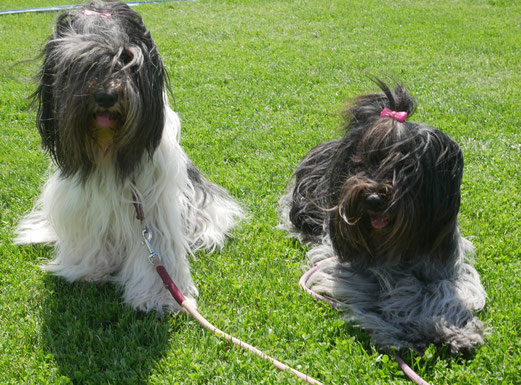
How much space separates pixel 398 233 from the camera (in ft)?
9.95

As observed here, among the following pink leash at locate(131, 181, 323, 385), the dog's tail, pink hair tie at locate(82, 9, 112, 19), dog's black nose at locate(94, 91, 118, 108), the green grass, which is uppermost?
pink hair tie at locate(82, 9, 112, 19)

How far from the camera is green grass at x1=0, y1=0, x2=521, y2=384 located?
2953 millimetres

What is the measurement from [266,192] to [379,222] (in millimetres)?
1960

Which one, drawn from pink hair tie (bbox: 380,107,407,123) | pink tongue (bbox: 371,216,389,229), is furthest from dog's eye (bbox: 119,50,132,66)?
pink tongue (bbox: 371,216,389,229)

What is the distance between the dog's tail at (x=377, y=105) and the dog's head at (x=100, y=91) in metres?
A: 1.20

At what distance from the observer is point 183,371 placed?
9.53 feet

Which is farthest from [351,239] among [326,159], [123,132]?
[123,132]

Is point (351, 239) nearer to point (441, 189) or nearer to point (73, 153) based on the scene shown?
point (441, 189)

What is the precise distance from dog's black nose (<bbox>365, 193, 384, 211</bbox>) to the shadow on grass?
137 cm

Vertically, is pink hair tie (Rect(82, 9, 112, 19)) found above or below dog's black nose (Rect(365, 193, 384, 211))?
above

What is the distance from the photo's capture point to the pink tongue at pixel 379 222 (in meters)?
3.04

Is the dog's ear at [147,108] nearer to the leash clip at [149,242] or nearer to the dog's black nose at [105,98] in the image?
the dog's black nose at [105,98]

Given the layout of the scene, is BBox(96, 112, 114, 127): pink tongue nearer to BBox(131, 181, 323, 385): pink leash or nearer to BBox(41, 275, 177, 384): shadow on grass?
BBox(131, 181, 323, 385): pink leash

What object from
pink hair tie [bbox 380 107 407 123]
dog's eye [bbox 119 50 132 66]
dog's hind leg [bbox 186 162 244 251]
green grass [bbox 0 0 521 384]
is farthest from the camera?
dog's hind leg [bbox 186 162 244 251]
